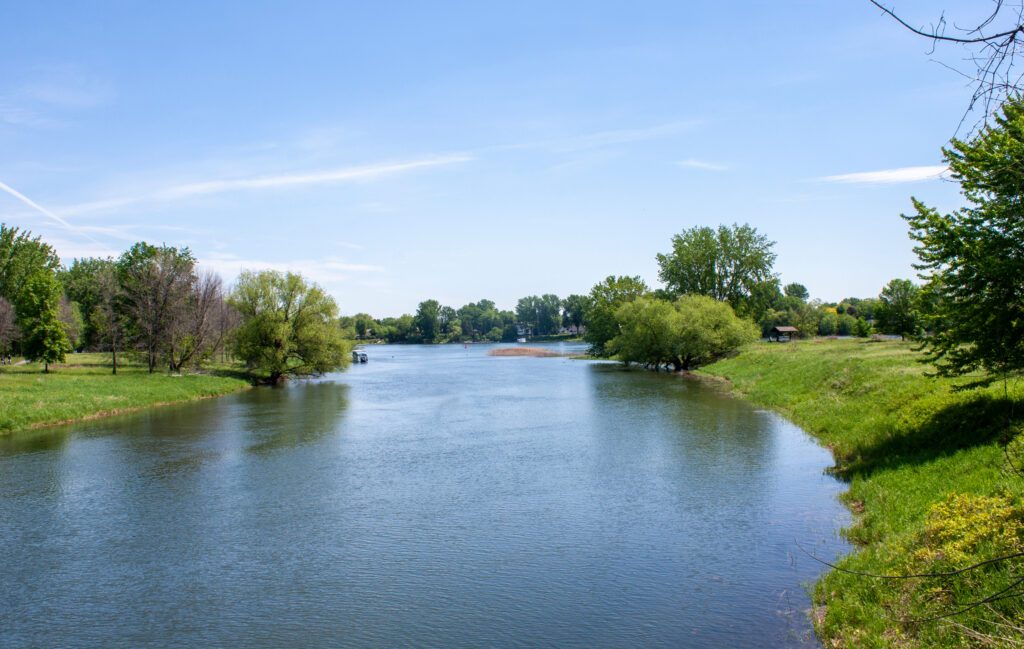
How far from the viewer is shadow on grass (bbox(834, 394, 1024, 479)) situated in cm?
1397

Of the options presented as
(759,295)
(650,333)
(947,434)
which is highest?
(759,295)

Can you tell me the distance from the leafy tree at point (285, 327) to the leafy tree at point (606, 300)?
4054 cm

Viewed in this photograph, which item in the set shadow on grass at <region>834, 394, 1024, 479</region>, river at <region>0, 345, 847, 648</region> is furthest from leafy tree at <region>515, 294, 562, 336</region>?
shadow on grass at <region>834, 394, 1024, 479</region>

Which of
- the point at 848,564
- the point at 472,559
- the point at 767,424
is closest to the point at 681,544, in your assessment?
the point at 848,564

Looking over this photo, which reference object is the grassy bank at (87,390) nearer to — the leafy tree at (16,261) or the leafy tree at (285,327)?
the leafy tree at (285,327)

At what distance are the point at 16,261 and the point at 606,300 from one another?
6752 centimetres

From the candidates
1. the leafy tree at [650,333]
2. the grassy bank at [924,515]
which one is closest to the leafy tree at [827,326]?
the leafy tree at [650,333]

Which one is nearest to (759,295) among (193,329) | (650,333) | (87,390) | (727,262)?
(727,262)

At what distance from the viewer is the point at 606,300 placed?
91.2 metres

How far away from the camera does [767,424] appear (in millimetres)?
Result: 27812

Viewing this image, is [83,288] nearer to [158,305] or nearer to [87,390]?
[158,305]

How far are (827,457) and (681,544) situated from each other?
31.7 feet

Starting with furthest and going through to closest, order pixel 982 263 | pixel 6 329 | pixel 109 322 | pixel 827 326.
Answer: pixel 827 326
pixel 6 329
pixel 109 322
pixel 982 263

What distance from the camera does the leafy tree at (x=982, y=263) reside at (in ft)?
43.3
